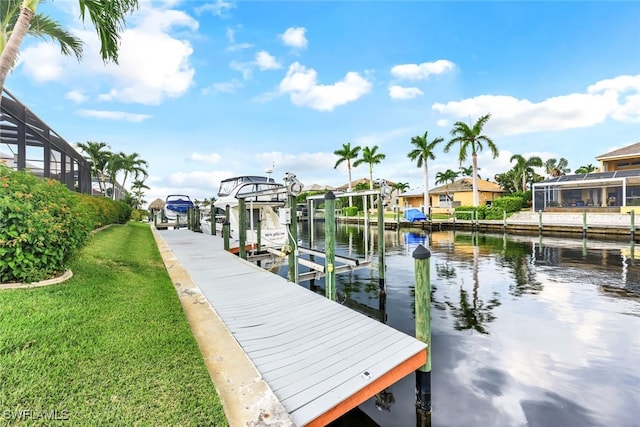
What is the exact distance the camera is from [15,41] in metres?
6.24

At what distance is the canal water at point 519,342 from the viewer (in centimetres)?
391

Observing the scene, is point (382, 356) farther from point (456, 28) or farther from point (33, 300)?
point (456, 28)

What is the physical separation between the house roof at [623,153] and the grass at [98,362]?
42196 millimetres

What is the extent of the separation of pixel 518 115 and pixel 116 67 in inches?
1890

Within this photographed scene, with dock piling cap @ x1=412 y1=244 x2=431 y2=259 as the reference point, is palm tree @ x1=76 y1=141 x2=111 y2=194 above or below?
above

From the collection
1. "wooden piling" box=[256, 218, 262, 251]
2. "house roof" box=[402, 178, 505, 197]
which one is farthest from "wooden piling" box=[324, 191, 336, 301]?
"house roof" box=[402, 178, 505, 197]

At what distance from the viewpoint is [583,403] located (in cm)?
407

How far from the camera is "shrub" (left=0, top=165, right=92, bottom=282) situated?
13.8 ft

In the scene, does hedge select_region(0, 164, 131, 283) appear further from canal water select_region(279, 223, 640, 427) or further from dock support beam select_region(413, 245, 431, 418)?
dock support beam select_region(413, 245, 431, 418)

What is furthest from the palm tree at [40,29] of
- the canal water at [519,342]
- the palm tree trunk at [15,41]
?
the canal water at [519,342]

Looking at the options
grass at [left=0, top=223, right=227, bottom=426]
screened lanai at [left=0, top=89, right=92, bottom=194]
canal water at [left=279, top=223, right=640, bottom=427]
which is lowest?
canal water at [left=279, top=223, right=640, bottom=427]

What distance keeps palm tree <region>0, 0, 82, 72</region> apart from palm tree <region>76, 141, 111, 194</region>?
33.4 metres

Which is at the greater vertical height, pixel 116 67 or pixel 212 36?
pixel 212 36

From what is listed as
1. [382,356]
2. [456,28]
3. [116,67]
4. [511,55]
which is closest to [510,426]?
[382,356]
